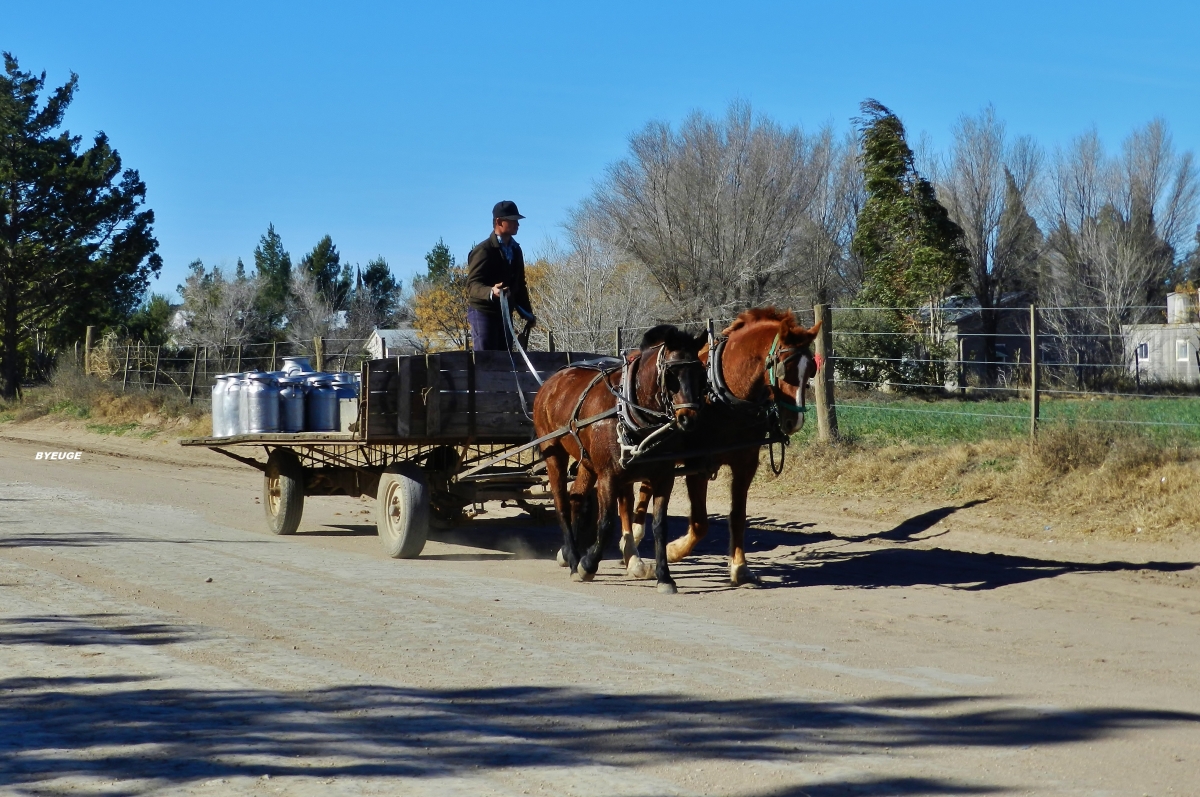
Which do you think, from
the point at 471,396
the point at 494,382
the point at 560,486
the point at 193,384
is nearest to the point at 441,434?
the point at 471,396

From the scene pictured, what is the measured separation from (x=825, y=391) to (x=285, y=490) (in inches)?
292

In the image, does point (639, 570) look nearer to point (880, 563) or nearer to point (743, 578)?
point (743, 578)

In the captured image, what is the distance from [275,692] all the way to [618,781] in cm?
222

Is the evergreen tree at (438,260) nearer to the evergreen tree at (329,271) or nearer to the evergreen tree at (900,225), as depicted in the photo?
the evergreen tree at (329,271)

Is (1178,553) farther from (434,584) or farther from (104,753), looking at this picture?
(104,753)

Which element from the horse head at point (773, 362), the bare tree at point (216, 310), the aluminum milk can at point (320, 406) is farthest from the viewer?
the bare tree at point (216, 310)

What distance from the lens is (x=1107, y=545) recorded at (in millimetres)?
11531

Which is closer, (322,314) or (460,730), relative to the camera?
(460,730)

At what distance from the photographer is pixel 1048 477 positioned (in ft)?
43.6

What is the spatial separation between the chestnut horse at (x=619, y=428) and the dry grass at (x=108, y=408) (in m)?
18.0

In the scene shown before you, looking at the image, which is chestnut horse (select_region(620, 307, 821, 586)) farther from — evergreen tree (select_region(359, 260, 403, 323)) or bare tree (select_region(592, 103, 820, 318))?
evergreen tree (select_region(359, 260, 403, 323))

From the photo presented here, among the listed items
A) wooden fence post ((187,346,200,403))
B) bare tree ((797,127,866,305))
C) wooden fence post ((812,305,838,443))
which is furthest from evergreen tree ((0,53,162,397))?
wooden fence post ((812,305,838,443))

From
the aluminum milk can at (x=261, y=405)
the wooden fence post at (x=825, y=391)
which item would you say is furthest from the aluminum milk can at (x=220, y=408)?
the wooden fence post at (x=825, y=391)

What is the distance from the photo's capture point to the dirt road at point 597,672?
16.6 ft
